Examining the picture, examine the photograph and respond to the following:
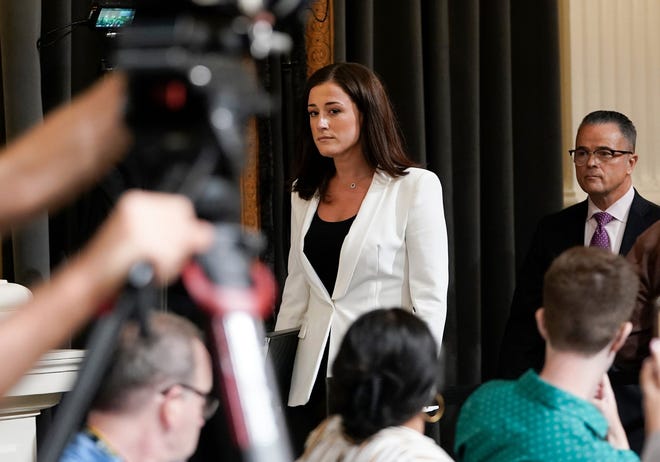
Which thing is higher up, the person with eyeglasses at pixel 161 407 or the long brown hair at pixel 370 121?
the long brown hair at pixel 370 121

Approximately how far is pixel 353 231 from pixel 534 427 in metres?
1.02

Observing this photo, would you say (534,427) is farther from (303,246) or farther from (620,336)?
(303,246)

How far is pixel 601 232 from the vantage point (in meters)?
3.06

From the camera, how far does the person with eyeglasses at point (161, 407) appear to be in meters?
1.17

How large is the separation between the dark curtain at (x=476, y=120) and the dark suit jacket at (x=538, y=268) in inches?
21.7

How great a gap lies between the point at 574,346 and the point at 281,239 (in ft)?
5.76

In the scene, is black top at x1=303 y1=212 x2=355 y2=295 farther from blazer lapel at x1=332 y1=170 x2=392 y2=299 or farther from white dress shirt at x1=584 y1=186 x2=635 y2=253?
white dress shirt at x1=584 y1=186 x2=635 y2=253

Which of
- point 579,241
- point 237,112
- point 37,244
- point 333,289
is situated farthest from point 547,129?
point 237,112

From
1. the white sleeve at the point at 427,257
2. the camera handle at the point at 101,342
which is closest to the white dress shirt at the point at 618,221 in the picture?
the white sleeve at the point at 427,257

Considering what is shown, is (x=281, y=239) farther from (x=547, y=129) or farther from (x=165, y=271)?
(x=165, y=271)

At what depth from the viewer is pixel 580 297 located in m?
1.80

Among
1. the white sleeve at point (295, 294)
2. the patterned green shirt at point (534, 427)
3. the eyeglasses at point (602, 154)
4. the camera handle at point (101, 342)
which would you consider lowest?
the patterned green shirt at point (534, 427)

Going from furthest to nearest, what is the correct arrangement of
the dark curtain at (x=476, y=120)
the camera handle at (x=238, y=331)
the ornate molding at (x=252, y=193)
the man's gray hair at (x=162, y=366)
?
the dark curtain at (x=476, y=120) → the ornate molding at (x=252, y=193) → the man's gray hair at (x=162, y=366) → the camera handle at (x=238, y=331)

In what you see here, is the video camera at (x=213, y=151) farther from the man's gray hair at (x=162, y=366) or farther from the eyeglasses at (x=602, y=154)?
the eyeglasses at (x=602, y=154)
